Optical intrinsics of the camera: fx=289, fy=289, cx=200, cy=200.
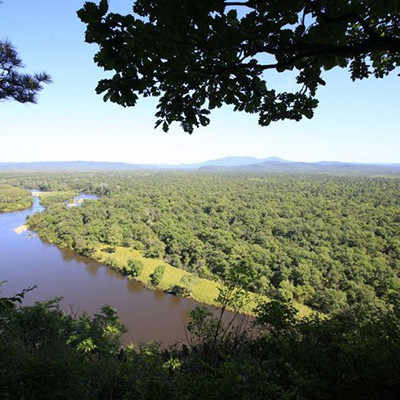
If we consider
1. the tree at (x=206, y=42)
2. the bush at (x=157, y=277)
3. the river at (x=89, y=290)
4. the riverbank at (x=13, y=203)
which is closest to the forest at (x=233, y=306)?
the bush at (x=157, y=277)

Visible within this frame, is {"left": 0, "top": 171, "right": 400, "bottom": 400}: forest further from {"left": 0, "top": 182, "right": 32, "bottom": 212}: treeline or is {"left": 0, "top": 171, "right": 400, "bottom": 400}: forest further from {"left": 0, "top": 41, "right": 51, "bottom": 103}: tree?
{"left": 0, "top": 182, "right": 32, "bottom": 212}: treeline

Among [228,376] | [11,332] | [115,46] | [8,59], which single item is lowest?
[11,332]

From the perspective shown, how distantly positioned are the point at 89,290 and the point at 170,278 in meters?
7.82

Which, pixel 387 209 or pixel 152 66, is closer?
pixel 152 66

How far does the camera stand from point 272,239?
38.0 m

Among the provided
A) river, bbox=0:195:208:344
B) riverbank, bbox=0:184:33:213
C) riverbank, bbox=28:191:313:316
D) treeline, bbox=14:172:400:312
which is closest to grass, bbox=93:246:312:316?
riverbank, bbox=28:191:313:316

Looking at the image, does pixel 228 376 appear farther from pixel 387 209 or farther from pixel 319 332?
pixel 387 209

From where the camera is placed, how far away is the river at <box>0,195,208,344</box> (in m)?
22.2

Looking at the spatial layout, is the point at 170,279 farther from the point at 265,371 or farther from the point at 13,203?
the point at 13,203

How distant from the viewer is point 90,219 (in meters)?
47.4

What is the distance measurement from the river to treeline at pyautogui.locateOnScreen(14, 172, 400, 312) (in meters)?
3.89

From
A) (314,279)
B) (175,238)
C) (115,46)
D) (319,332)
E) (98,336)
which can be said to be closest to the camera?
(115,46)

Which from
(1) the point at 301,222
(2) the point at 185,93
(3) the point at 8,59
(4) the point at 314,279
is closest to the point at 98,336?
(3) the point at 8,59

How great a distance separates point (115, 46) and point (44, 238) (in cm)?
4660
